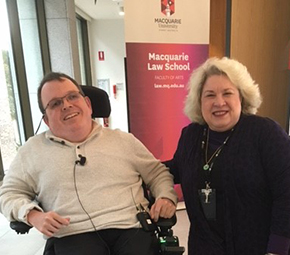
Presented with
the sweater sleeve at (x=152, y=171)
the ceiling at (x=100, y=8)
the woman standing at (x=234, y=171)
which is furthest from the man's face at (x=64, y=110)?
the ceiling at (x=100, y=8)

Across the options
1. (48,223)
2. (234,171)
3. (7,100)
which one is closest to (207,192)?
(234,171)

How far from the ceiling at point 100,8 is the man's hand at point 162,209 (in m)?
3.89

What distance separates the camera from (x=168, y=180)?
138 centimetres

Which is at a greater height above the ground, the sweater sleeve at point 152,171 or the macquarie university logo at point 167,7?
the macquarie university logo at point 167,7

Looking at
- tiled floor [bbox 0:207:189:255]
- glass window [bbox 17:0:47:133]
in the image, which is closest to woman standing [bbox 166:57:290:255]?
tiled floor [bbox 0:207:189:255]

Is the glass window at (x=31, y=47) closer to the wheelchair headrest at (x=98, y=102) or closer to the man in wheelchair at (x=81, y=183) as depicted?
the wheelchair headrest at (x=98, y=102)

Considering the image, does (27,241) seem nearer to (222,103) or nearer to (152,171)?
(152,171)

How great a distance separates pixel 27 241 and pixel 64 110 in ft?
5.33

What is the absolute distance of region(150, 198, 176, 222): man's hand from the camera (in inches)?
47.9

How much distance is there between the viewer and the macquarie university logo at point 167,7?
2.25m

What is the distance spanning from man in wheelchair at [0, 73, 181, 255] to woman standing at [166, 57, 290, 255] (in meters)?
0.20

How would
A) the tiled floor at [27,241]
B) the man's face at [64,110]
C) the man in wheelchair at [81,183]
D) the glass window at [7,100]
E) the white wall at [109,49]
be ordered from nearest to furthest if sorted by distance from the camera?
the man in wheelchair at [81,183], the man's face at [64,110], the tiled floor at [27,241], the glass window at [7,100], the white wall at [109,49]

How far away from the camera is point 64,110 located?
51.6 inches

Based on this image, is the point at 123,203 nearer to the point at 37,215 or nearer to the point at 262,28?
the point at 37,215
